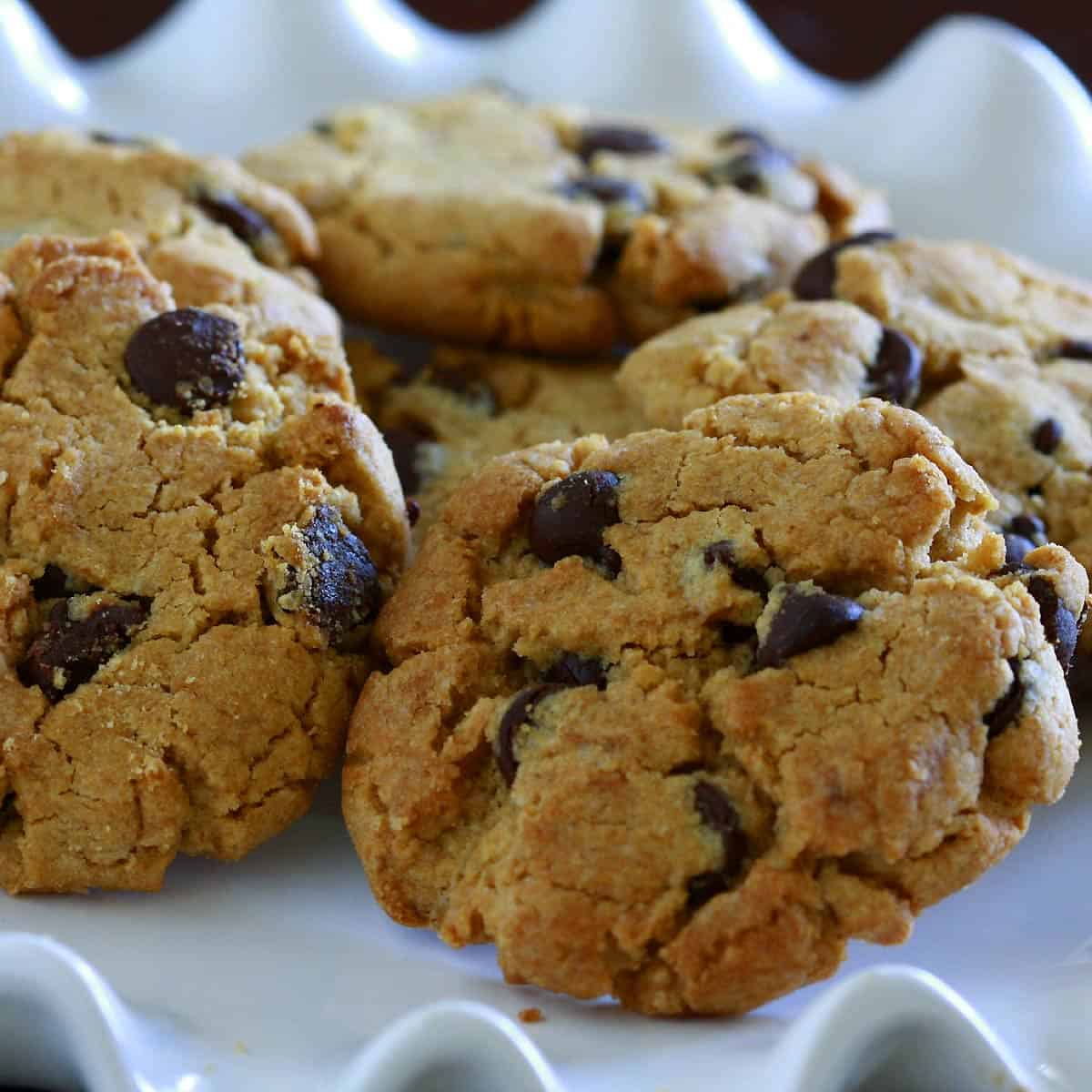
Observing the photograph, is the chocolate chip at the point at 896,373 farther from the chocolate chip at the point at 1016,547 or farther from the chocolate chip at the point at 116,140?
the chocolate chip at the point at 116,140

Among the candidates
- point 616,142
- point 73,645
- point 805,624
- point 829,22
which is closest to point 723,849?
point 805,624

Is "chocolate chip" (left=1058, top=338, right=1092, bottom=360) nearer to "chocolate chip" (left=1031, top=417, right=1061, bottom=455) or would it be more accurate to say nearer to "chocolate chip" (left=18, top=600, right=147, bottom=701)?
"chocolate chip" (left=1031, top=417, right=1061, bottom=455)

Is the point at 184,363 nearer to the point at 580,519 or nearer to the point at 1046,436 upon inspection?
the point at 580,519

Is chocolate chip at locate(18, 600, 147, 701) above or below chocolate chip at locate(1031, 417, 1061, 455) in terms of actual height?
below

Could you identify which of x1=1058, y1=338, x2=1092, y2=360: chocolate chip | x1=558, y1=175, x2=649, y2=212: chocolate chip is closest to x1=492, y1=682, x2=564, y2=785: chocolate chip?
x1=1058, y1=338, x2=1092, y2=360: chocolate chip

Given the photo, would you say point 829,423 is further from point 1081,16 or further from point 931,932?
point 1081,16

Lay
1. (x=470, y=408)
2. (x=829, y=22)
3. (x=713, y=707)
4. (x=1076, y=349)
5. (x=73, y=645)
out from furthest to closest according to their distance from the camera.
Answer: (x=829, y=22) → (x=470, y=408) → (x=1076, y=349) → (x=73, y=645) → (x=713, y=707)

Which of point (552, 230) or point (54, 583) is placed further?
point (552, 230)
